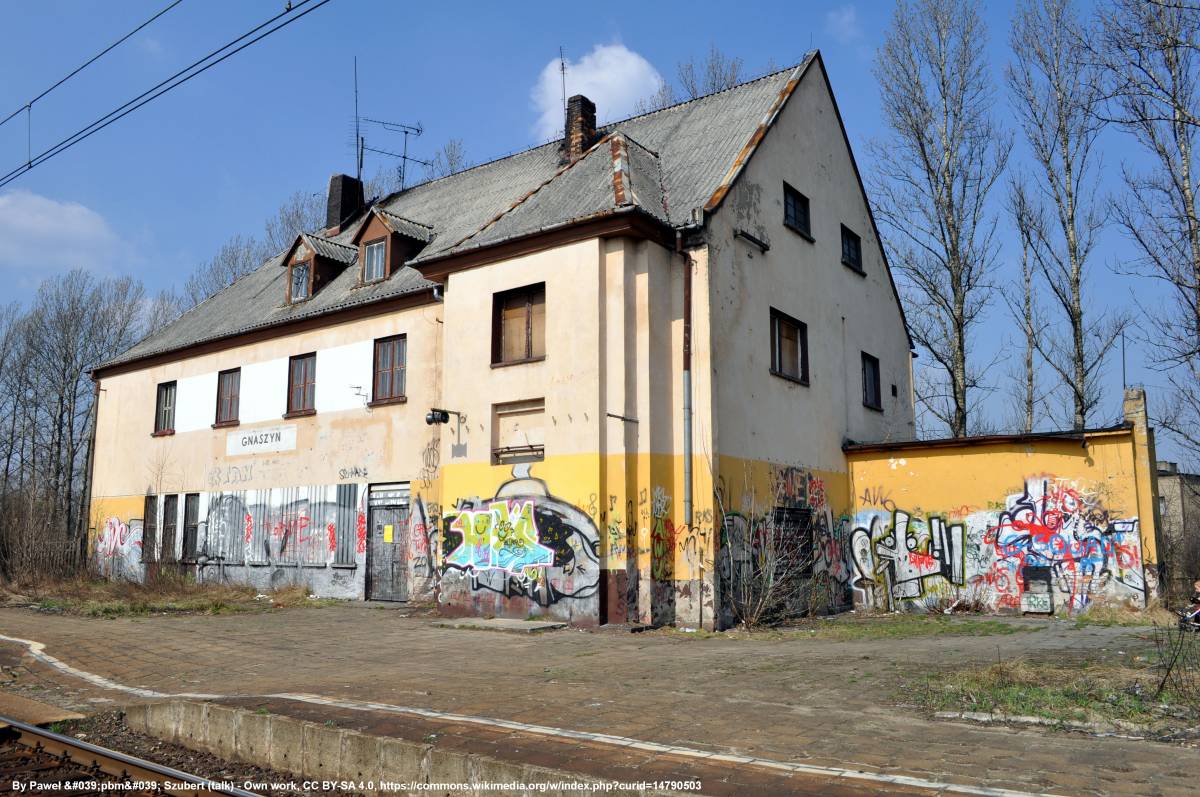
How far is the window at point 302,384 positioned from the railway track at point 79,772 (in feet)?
46.5

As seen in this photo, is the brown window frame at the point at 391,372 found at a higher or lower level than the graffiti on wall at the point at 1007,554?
higher

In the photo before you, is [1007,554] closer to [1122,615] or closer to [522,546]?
[1122,615]

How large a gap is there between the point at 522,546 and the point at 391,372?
621cm

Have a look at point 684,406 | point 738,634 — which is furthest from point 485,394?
point 738,634

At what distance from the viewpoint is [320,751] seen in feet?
21.3

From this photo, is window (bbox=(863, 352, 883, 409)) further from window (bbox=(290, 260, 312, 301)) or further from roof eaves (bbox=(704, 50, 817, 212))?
window (bbox=(290, 260, 312, 301))

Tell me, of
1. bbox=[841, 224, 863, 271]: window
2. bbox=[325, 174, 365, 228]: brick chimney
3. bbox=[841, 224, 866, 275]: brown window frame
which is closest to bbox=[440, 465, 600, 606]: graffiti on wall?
bbox=[841, 224, 866, 275]: brown window frame

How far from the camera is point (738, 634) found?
13969 mm

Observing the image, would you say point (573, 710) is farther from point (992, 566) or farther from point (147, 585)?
point (147, 585)

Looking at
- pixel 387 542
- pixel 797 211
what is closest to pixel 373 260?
pixel 387 542

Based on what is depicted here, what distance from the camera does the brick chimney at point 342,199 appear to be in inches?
1086

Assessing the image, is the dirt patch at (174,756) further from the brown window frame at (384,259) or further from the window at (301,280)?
the window at (301,280)

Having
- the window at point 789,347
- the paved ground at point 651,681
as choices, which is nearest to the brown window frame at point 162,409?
the paved ground at point 651,681

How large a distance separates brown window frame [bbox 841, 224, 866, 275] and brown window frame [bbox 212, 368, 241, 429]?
1492 centimetres
